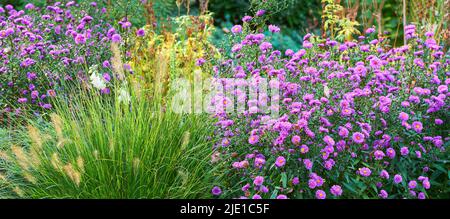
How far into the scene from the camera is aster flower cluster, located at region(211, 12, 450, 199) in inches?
149

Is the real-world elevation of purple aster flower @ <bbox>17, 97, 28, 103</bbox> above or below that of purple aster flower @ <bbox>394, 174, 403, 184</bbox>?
above

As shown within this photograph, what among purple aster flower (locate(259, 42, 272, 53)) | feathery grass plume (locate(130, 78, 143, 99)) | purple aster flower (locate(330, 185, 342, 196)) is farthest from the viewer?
purple aster flower (locate(259, 42, 272, 53))

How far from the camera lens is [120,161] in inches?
149

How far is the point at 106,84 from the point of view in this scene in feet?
16.0

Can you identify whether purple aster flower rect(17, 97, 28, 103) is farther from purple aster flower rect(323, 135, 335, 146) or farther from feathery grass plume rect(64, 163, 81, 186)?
purple aster flower rect(323, 135, 335, 146)

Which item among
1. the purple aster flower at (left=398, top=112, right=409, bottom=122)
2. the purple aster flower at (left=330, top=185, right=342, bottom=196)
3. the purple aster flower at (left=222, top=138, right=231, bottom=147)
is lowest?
the purple aster flower at (left=330, top=185, right=342, bottom=196)

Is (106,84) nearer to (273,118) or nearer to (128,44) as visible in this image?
(128,44)

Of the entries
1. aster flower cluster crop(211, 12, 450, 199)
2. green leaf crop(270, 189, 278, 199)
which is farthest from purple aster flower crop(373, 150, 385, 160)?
green leaf crop(270, 189, 278, 199)

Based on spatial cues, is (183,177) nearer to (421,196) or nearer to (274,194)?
(274,194)

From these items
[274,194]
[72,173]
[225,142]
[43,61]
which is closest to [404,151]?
[274,194]

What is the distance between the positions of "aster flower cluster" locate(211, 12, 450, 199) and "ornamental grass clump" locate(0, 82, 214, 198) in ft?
0.72

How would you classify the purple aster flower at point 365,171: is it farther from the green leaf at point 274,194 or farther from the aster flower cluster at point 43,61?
the aster flower cluster at point 43,61
